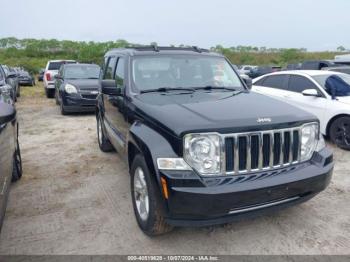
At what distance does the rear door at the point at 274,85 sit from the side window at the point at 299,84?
0.14 m

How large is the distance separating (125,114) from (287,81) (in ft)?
16.5

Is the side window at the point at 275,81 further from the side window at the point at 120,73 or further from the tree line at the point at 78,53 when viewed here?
the tree line at the point at 78,53

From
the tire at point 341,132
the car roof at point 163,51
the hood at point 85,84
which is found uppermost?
the car roof at point 163,51

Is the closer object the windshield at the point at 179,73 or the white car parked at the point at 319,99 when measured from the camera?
the windshield at the point at 179,73

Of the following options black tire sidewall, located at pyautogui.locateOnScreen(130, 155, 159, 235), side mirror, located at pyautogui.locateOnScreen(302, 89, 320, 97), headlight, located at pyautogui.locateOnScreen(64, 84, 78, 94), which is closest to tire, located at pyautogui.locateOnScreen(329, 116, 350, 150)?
side mirror, located at pyautogui.locateOnScreen(302, 89, 320, 97)

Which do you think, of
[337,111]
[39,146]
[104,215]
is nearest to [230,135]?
[104,215]

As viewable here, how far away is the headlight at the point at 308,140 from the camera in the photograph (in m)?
3.41

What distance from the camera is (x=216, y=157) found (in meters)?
2.96

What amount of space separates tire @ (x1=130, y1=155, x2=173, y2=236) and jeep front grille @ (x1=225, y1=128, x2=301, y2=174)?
2.35 feet

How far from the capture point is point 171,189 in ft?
9.35

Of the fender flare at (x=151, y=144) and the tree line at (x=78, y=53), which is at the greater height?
the tree line at (x=78, y=53)

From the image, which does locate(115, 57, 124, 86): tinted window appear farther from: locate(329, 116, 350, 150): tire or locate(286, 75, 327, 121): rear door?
locate(329, 116, 350, 150): tire

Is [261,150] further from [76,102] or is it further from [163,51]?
[76,102]

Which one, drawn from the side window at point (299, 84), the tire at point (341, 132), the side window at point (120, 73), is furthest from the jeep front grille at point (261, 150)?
the side window at point (299, 84)
